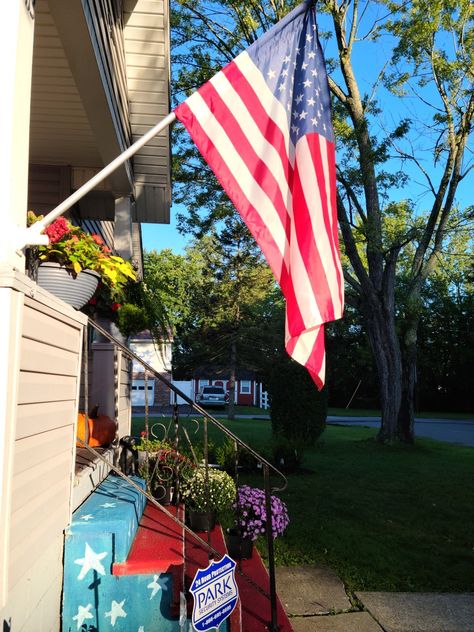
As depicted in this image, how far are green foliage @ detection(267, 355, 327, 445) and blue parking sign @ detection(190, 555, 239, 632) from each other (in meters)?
10.8

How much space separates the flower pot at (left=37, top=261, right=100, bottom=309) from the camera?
411 centimetres

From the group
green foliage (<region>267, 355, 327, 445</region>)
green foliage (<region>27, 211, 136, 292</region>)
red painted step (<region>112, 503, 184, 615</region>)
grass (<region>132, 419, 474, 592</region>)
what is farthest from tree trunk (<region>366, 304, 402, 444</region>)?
green foliage (<region>27, 211, 136, 292</region>)

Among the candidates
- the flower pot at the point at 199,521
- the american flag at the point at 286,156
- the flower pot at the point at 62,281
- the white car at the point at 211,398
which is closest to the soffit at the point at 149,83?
the flower pot at the point at 62,281

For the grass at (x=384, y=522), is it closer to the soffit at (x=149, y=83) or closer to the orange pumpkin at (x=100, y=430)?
the orange pumpkin at (x=100, y=430)

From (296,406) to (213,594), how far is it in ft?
36.4

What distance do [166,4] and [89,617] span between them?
5.55m

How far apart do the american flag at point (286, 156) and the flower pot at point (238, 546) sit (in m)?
1.86

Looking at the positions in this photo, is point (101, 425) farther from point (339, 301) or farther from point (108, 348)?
point (339, 301)

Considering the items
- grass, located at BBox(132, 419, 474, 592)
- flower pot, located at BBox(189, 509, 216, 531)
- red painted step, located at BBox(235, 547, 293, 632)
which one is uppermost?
flower pot, located at BBox(189, 509, 216, 531)

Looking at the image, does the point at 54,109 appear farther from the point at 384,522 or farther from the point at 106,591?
the point at 384,522

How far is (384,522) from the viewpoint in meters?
7.30

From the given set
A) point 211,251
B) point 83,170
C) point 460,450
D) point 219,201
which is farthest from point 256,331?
point 83,170

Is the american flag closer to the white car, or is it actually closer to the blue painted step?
the blue painted step

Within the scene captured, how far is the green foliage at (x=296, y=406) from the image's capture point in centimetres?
1380
